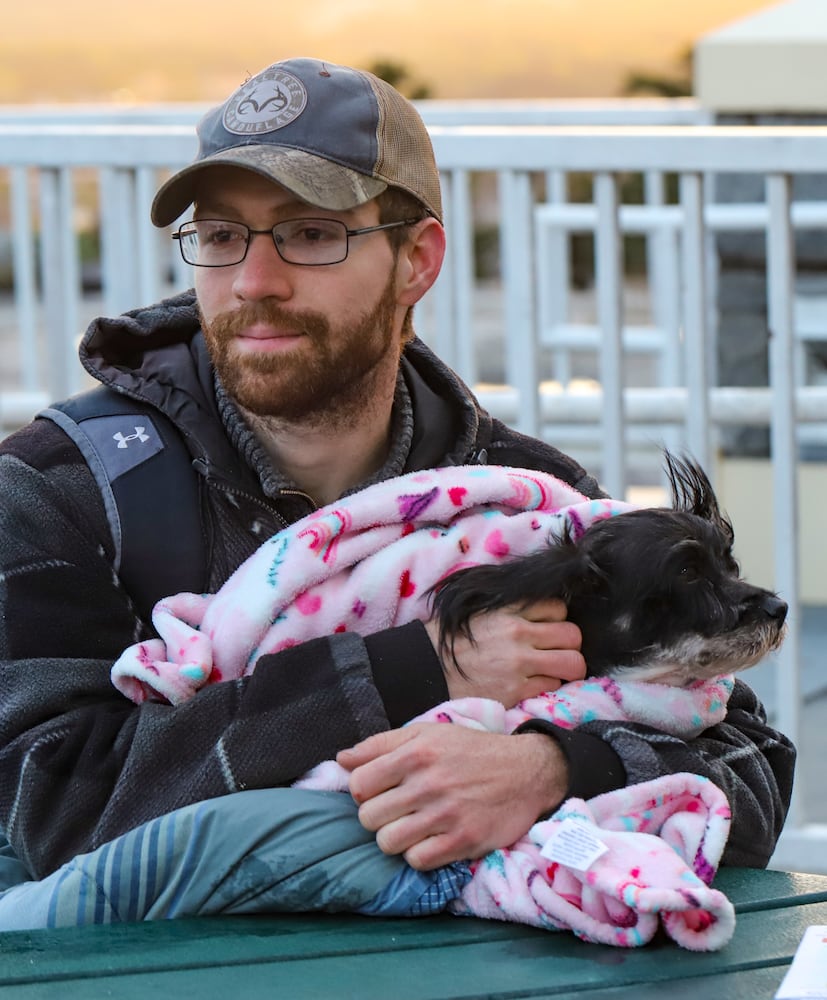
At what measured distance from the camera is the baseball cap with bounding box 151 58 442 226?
2338mm

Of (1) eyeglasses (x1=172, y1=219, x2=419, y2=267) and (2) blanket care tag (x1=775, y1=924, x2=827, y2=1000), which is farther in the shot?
(1) eyeglasses (x1=172, y1=219, x2=419, y2=267)

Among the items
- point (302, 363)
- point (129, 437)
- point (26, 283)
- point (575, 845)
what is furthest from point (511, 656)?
point (26, 283)

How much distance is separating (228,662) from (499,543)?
421 mm

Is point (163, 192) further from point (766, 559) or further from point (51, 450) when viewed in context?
point (766, 559)

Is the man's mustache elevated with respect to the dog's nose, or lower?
elevated

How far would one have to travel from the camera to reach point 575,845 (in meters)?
1.95

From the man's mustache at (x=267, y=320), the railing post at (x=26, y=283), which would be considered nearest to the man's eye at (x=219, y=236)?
the man's mustache at (x=267, y=320)

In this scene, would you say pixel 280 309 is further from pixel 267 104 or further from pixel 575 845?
pixel 575 845

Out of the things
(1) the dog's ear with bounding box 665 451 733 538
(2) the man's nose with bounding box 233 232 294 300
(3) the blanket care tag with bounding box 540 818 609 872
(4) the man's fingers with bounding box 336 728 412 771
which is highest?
(2) the man's nose with bounding box 233 232 294 300

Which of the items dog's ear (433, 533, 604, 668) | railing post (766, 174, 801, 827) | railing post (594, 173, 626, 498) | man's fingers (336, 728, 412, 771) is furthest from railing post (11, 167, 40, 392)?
man's fingers (336, 728, 412, 771)

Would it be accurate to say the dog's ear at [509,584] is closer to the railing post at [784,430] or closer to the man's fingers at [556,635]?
the man's fingers at [556,635]

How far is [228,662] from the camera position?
7.32 feet

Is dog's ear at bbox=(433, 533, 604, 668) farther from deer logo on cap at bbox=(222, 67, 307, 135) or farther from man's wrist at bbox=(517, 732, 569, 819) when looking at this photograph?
deer logo on cap at bbox=(222, 67, 307, 135)

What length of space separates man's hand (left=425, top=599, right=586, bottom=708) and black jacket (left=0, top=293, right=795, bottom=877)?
49mm
